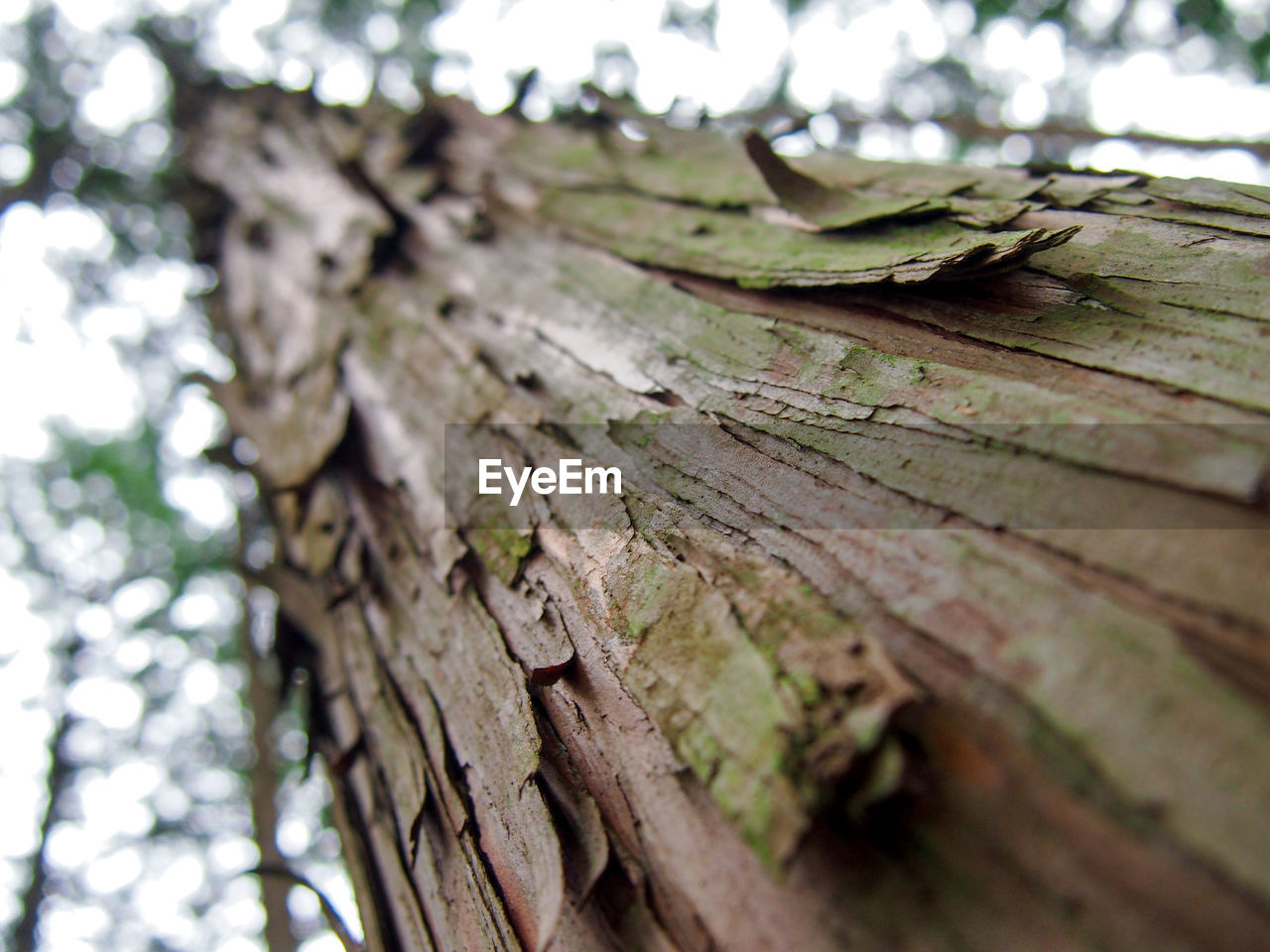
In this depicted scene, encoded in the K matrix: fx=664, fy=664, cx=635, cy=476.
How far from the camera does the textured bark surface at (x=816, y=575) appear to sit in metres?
0.49

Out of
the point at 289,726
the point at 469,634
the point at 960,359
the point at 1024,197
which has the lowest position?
the point at 289,726

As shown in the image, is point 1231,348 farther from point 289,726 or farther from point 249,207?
point 289,726

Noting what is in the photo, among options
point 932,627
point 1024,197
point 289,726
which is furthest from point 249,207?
point 289,726

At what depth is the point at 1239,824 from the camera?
429mm

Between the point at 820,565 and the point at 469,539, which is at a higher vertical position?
the point at 820,565

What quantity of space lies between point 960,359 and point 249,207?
9.90 ft

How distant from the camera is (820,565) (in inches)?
28.9

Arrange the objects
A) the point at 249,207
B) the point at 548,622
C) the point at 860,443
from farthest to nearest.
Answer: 1. the point at 249,207
2. the point at 548,622
3. the point at 860,443

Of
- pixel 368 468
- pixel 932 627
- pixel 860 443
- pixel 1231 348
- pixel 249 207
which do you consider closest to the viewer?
pixel 932 627

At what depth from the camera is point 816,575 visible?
2.38ft

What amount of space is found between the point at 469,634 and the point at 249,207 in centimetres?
261

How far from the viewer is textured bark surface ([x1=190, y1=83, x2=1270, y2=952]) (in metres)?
0.49

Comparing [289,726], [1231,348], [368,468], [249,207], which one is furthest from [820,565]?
[289,726]

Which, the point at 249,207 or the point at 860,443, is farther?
the point at 249,207
